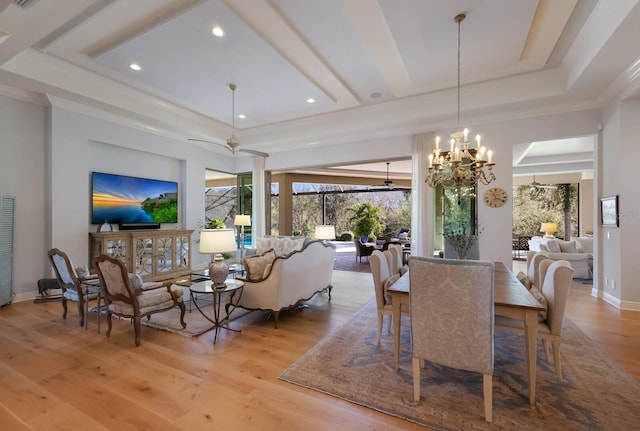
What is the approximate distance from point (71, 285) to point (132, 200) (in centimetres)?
269

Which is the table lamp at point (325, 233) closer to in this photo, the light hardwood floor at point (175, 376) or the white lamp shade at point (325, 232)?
the white lamp shade at point (325, 232)

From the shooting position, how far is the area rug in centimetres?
194

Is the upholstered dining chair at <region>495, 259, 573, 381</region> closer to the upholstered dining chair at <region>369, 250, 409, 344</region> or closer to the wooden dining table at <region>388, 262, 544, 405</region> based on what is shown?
the wooden dining table at <region>388, 262, 544, 405</region>

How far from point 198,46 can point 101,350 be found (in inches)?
143

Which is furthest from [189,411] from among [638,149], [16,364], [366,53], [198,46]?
[638,149]

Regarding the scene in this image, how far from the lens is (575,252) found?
6773 millimetres

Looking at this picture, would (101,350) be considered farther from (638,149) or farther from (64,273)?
(638,149)

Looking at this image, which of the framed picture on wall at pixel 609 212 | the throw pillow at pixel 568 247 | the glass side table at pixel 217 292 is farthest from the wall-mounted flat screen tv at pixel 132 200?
the throw pillow at pixel 568 247

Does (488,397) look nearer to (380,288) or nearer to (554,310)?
(554,310)

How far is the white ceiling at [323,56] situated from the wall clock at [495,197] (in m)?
1.37

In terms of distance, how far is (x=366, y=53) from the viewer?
3.85 metres

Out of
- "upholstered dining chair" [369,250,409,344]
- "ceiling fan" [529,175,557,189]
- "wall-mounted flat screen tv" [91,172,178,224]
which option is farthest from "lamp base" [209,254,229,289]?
"ceiling fan" [529,175,557,189]

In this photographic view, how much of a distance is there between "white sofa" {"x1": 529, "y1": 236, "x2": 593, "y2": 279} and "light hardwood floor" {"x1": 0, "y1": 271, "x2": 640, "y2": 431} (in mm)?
2906

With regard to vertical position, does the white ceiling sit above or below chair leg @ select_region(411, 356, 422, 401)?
above
